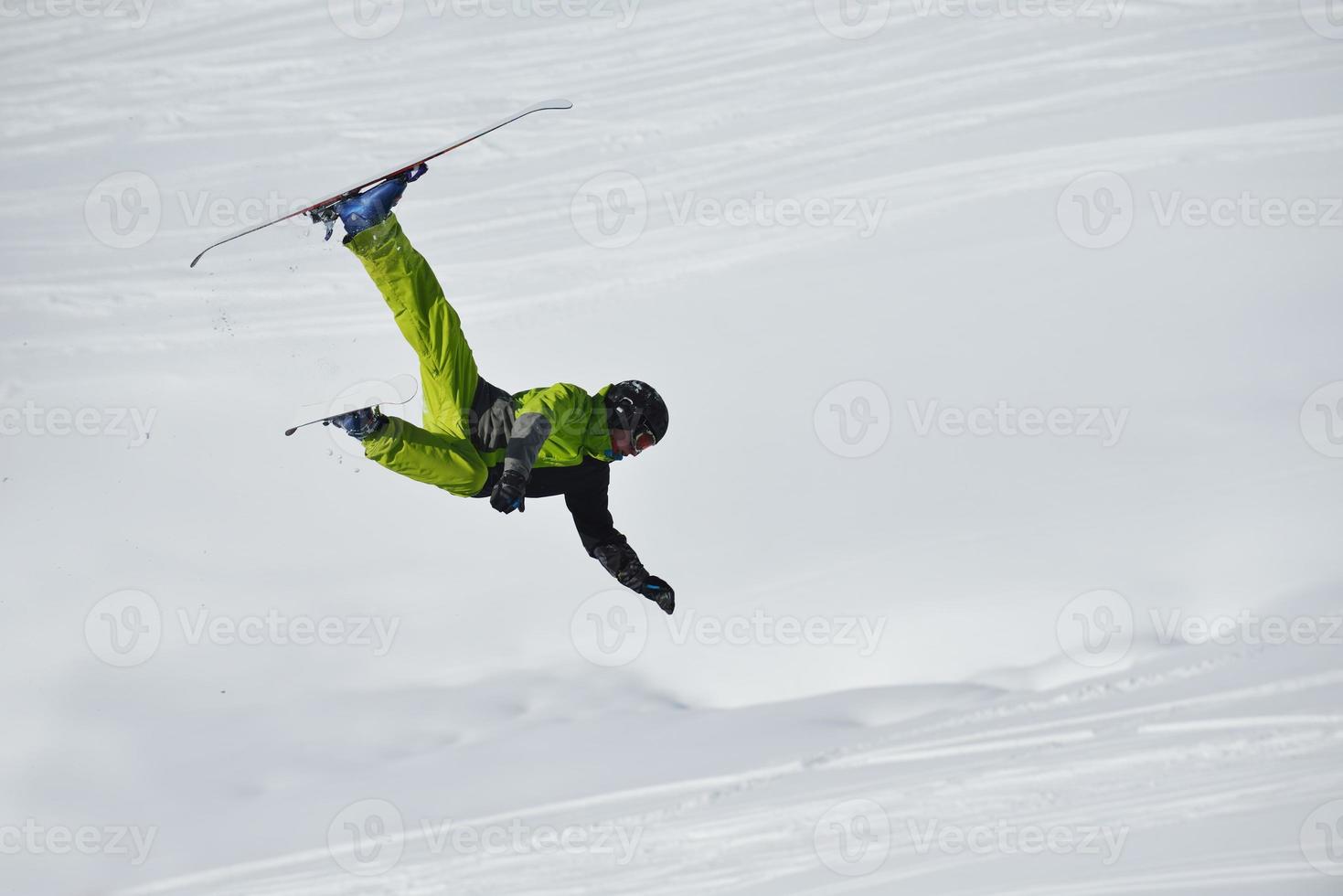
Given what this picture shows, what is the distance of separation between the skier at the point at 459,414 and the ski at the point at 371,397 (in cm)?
3

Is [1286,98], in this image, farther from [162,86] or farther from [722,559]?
[162,86]

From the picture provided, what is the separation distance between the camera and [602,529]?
586cm

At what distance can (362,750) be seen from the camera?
8.62 m

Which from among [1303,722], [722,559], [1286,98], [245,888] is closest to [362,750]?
[245,888]

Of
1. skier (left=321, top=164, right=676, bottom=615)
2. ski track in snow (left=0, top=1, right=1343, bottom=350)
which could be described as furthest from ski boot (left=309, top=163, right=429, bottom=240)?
ski track in snow (left=0, top=1, right=1343, bottom=350)

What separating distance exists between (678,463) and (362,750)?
11.3 feet

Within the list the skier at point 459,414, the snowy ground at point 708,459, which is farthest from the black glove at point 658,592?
the snowy ground at point 708,459

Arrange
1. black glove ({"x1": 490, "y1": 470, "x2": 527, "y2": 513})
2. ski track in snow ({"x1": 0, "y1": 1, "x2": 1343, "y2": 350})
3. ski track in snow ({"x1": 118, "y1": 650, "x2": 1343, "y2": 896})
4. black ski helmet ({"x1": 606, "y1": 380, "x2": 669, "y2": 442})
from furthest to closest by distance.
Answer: ski track in snow ({"x1": 0, "y1": 1, "x2": 1343, "y2": 350}), ski track in snow ({"x1": 118, "y1": 650, "x2": 1343, "y2": 896}), black ski helmet ({"x1": 606, "y1": 380, "x2": 669, "y2": 442}), black glove ({"x1": 490, "y1": 470, "x2": 527, "y2": 513})

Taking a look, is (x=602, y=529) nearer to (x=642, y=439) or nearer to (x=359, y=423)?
(x=642, y=439)

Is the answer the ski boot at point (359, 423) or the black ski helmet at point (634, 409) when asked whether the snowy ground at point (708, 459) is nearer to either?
the ski boot at point (359, 423)

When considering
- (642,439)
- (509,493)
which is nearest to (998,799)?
(642,439)

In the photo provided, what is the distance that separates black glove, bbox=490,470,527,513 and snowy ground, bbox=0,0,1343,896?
93cm

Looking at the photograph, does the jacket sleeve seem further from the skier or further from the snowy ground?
the snowy ground

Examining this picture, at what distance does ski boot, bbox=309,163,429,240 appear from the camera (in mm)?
5109
